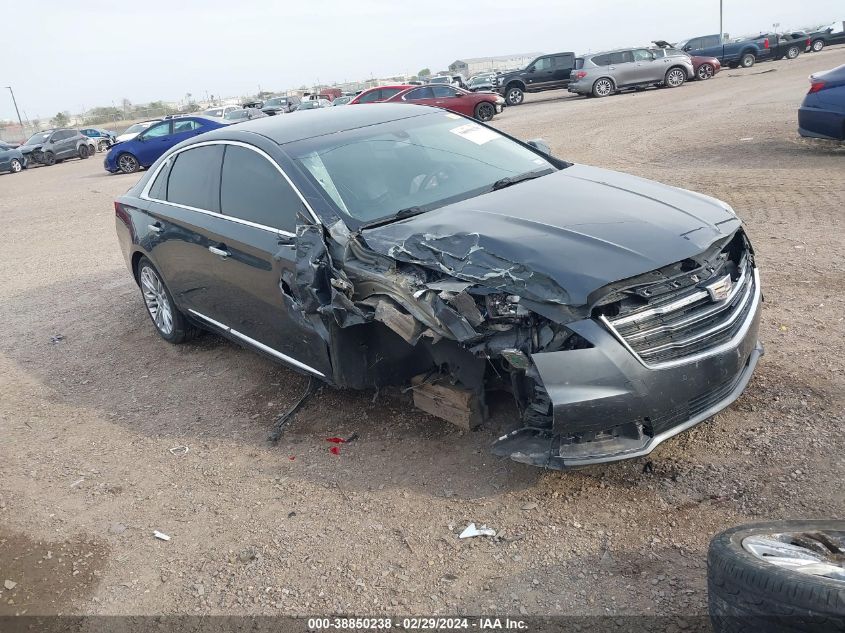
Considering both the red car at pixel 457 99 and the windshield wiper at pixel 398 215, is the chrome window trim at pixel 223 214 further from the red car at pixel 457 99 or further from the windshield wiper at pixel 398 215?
the red car at pixel 457 99

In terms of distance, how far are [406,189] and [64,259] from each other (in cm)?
726

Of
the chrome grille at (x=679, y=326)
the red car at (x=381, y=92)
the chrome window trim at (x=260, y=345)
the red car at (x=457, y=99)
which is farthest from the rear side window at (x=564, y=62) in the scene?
the chrome grille at (x=679, y=326)

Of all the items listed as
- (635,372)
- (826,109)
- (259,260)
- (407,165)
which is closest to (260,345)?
(259,260)

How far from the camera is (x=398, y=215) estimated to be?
433 centimetres

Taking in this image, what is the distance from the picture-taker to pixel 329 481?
4051 millimetres

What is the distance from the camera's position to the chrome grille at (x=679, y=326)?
11.0 ft

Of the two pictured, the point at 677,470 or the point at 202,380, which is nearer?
the point at 677,470

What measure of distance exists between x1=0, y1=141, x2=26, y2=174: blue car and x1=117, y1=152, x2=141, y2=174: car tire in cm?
885

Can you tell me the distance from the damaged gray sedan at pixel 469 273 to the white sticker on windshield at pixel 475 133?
0.02 meters

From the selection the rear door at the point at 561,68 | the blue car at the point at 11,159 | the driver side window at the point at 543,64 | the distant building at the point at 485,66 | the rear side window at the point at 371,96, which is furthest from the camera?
the distant building at the point at 485,66

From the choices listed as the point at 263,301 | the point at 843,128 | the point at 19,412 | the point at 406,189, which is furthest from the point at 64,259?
the point at 843,128

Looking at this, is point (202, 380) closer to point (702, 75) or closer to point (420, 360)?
point (420, 360)

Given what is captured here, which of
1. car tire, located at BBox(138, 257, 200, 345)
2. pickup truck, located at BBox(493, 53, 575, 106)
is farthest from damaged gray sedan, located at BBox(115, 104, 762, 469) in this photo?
pickup truck, located at BBox(493, 53, 575, 106)

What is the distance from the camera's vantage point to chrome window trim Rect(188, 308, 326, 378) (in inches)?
179
